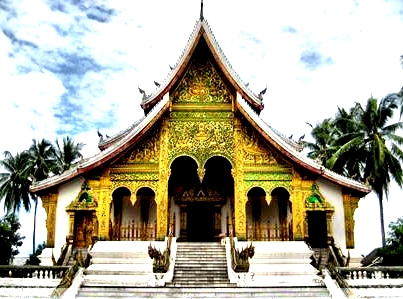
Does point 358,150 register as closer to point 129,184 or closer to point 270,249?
point 270,249

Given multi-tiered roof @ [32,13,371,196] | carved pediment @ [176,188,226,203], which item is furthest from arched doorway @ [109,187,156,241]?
multi-tiered roof @ [32,13,371,196]

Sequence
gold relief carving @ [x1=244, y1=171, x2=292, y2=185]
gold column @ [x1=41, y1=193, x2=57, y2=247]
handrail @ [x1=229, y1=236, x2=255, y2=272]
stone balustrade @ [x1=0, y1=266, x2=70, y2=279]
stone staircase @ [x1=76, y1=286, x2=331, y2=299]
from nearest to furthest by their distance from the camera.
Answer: stone staircase @ [x1=76, y1=286, x2=331, y2=299] < stone balustrade @ [x1=0, y1=266, x2=70, y2=279] < handrail @ [x1=229, y1=236, x2=255, y2=272] < gold relief carving @ [x1=244, y1=171, x2=292, y2=185] < gold column @ [x1=41, y1=193, x2=57, y2=247]

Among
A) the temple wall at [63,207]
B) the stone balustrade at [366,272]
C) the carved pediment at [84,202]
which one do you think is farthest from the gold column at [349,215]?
the temple wall at [63,207]

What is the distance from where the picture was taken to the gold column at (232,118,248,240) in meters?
14.4

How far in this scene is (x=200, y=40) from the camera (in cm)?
1575

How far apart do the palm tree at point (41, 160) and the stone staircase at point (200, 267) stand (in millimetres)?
21641

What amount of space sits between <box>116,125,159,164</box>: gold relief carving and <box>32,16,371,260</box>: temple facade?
30 mm

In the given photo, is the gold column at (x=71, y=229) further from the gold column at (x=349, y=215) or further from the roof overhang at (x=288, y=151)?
the gold column at (x=349, y=215)

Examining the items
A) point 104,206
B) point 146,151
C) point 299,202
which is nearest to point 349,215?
point 299,202

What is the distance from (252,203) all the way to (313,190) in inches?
97.3

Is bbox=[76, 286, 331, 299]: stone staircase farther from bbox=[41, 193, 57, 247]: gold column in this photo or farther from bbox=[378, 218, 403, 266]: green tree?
bbox=[378, 218, 403, 266]: green tree

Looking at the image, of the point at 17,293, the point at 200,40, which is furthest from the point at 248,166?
the point at 17,293

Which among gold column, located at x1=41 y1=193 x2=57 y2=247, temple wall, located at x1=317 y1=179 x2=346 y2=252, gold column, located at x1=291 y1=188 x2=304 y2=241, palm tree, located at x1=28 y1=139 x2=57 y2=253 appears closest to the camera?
gold column, located at x1=291 y1=188 x2=304 y2=241

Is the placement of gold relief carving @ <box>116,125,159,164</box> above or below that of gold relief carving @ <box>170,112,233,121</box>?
below
